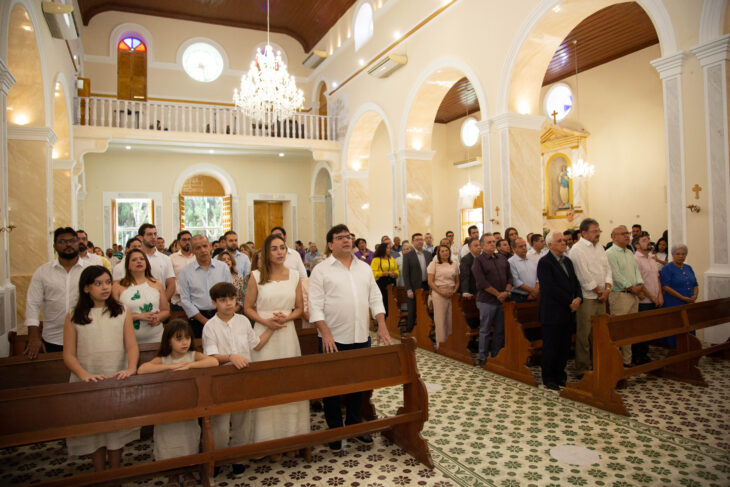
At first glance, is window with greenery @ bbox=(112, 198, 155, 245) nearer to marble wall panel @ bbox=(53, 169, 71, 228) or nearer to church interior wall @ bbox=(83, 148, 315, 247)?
church interior wall @ bbox=(83, 148, 315, 247)

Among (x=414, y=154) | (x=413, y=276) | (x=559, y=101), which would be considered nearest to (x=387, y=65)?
(x=414, y=154)

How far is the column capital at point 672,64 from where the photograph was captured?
596cm

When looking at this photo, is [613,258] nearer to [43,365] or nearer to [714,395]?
[714,395]

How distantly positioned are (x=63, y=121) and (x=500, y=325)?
35.9ft

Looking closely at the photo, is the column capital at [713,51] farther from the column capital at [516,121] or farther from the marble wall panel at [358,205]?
the marble wall panel at [358,205]

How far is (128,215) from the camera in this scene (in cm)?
1550

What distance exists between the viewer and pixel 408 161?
11570 mm

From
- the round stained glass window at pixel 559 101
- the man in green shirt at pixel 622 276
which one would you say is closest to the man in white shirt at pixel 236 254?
the man in green shirt at pixel 622 276

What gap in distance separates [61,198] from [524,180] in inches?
381

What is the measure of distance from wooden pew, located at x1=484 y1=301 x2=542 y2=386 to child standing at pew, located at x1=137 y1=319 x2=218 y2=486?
325 cm

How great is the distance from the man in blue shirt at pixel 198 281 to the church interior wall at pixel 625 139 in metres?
10.1

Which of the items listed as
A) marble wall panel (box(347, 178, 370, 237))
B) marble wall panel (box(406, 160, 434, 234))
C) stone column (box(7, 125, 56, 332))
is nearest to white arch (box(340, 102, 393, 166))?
marble wall panel (box(347, 178, 370, 237))

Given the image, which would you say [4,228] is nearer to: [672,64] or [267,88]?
[267,88]

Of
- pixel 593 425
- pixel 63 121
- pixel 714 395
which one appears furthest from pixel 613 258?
pixel 63 121
